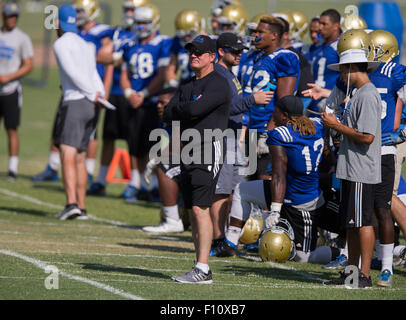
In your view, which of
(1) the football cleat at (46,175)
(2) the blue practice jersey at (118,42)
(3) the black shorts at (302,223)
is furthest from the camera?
(1) the football cleat at (46,175)

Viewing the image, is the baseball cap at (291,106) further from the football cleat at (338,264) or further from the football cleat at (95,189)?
the football cleat at (95,189)

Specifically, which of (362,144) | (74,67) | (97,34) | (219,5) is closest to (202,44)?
(362,144)

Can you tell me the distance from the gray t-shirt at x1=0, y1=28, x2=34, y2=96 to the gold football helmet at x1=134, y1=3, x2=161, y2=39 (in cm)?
201

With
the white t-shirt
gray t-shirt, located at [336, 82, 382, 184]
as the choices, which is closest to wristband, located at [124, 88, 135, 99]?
the white t-shirt

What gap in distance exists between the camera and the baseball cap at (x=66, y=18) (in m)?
9.69

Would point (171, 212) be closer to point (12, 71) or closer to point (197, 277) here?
point (197, 277)

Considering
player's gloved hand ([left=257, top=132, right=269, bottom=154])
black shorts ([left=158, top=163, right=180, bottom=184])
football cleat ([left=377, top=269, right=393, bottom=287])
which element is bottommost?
football cleat ([left=377, top=269, right=393, bottom=287])

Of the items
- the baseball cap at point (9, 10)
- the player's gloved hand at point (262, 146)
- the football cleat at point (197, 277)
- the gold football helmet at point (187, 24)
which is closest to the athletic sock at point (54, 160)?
the baseball cap at point (9, 10)

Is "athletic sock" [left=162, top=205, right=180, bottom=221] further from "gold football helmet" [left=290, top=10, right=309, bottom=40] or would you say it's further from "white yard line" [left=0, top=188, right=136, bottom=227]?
"gold football helmet" [left=290, top=10, right=309, bottom=40]

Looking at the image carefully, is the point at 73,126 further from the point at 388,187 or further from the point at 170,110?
the point at 388,187

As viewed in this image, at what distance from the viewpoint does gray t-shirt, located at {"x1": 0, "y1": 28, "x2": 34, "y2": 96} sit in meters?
13.0

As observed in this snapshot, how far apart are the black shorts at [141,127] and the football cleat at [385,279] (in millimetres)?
5814

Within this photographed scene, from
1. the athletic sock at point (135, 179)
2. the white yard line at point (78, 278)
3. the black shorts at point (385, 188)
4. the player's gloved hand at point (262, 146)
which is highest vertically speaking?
the player's gloved hand at point (262, 146)

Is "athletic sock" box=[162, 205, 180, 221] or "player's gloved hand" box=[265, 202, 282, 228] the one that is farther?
"athletic sock" box=[162, 205, 180, 221]
